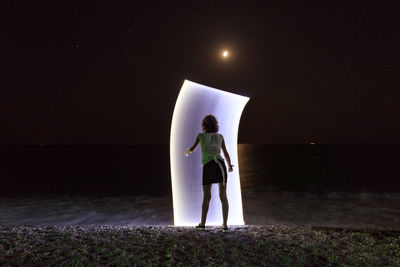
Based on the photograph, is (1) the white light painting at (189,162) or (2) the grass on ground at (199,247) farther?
(1) the white light painting at (189,162)

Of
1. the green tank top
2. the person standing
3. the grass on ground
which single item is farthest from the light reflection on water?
the green tank top

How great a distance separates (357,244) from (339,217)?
23.9 feet

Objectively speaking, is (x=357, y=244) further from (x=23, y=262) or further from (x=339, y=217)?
(x=339, y=217)

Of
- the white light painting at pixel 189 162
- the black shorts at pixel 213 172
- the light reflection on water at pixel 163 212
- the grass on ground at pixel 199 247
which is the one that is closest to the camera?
the grass on ground at pixel 199 247

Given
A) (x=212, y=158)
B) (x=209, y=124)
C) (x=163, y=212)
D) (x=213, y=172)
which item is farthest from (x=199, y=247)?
(x=163, y=212)

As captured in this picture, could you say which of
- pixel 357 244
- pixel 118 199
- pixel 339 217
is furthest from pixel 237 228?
pixel 118 199

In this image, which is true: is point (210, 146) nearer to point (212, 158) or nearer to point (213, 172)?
point (212, 158)

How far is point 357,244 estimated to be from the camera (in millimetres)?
4203

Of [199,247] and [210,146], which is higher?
[210,146]

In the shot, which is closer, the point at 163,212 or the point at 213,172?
the point at 213,172

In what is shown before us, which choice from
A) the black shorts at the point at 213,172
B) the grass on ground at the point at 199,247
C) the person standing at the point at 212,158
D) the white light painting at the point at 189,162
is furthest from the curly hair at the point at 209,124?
the grass on ground at the point at 199,247

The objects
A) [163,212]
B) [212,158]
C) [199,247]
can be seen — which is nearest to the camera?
[199,247]

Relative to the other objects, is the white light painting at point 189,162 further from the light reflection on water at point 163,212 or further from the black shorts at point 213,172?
the light reflection on water at point 163,212

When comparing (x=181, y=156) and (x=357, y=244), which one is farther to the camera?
(x=181, y=156)
